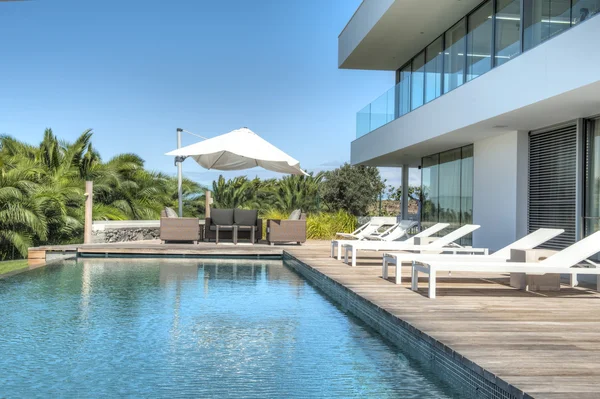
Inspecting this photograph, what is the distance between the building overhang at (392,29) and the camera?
13788mm

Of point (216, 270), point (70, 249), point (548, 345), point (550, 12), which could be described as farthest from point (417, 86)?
point (548, 345)

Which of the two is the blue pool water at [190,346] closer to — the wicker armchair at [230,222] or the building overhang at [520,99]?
the building overhang at [520,99]

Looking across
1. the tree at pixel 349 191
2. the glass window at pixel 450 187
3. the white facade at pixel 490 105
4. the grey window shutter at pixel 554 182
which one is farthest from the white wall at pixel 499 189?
the tree at pixel 349 191

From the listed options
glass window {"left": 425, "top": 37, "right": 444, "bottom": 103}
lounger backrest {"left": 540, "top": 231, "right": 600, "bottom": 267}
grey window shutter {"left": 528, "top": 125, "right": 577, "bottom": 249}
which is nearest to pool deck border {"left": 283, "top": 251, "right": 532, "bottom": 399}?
lounger backrest {"left": 540, "top": 231, "right": 600, "bottom": 267}

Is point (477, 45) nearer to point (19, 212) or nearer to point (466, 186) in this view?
point (466, 186)

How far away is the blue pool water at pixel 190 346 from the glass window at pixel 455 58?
605cm

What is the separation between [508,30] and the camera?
1146 centimetres

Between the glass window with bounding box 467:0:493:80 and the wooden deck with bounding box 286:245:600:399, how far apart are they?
14.6 ft

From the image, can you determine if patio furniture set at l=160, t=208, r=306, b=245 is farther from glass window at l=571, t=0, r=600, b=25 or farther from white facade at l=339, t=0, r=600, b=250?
glass window at l=571, t=0, r=600, b=25

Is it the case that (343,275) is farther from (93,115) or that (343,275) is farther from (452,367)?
(93,115)

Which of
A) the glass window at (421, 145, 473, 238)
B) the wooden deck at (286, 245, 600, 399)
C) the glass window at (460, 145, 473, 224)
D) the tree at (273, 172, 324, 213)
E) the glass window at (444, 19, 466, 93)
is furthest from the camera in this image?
the tree at (273, 172, 324, 213)

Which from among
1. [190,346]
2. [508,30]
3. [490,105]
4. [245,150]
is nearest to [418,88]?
[508,30]

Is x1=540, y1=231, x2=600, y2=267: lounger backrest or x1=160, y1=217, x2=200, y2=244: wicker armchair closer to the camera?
x1=540, y1=231, x2=600, y2=267: lounger backrest

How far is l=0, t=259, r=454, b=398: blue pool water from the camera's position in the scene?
179 inches
